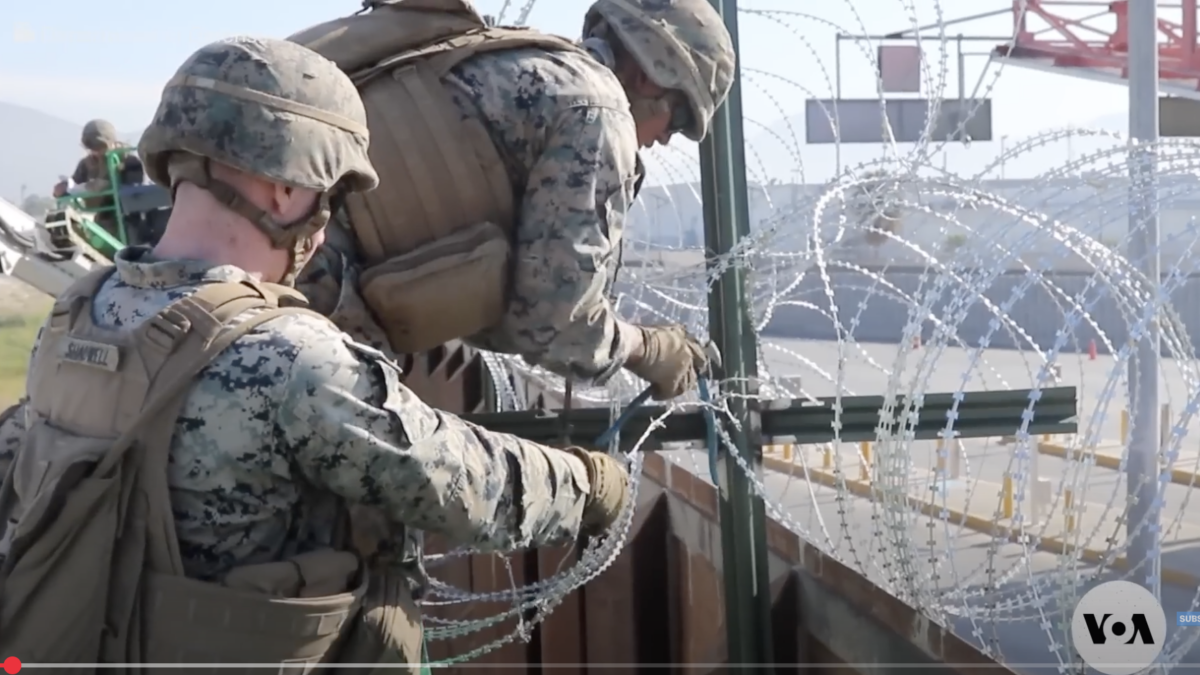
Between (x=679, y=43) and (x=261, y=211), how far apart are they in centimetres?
114

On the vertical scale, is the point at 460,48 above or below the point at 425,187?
above

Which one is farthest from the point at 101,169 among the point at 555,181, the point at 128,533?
the point at 128,533

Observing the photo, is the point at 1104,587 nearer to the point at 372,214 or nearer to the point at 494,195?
the point at 494,195

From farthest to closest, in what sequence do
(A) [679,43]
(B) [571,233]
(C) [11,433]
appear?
(A) [679,43] → (B) [571,233] → (C) [11,433]

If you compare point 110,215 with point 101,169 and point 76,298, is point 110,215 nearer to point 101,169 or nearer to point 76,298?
point 101,169

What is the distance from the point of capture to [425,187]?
221 cm

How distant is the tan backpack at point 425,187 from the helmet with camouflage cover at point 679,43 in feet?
0.64

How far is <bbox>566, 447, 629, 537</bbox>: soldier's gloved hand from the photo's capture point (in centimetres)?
192

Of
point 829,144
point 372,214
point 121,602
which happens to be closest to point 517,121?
point 372,214

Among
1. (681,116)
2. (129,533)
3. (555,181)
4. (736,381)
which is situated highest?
(681,116)

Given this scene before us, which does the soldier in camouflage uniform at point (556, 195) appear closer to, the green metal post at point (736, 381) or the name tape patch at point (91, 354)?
the green metal post at point (736, 381)

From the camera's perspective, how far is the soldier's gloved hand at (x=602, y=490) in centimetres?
192

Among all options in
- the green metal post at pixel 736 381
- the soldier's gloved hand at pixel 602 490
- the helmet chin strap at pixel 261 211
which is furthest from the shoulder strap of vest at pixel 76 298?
the green metal post at pixel 736 381

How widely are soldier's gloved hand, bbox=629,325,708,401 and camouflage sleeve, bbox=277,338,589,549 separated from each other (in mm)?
857
